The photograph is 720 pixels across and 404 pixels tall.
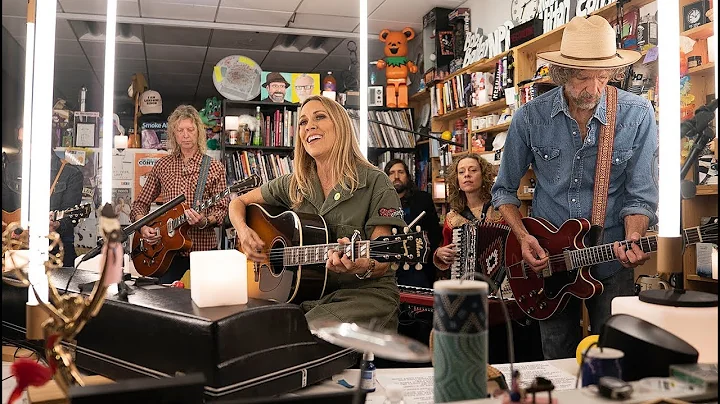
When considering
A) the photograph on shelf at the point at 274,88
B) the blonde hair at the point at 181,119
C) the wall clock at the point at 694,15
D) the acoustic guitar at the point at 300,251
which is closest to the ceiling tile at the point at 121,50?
the photograph on shelf at the point at 274,88

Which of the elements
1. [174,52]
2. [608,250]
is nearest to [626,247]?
[608,250]

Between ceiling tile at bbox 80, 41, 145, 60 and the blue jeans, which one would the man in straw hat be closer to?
the blue jeans

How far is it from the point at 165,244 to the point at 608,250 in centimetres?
253

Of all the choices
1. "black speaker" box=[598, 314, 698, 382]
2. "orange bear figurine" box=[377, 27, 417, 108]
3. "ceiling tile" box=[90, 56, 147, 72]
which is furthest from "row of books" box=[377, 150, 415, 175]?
"black speaker" box=[598, 314, 698, 382]

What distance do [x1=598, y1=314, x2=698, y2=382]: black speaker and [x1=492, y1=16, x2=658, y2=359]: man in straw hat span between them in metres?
1.31

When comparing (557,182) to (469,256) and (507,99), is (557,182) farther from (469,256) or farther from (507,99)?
(507,99)

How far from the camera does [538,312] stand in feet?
7.97

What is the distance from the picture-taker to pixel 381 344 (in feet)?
2.25

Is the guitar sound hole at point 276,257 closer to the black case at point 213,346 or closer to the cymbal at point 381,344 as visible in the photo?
the black case at point 213,346

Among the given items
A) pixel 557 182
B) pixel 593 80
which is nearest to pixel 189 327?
pixel 557 182

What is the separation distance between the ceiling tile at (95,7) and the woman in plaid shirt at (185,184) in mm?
2374

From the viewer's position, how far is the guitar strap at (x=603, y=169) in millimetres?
2240

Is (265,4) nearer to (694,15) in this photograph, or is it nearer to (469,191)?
(469,191)

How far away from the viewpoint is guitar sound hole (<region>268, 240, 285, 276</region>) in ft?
7.45
